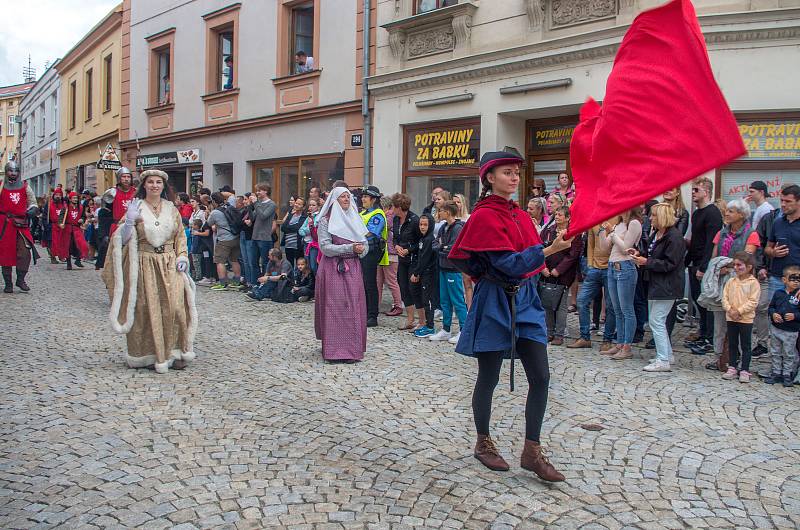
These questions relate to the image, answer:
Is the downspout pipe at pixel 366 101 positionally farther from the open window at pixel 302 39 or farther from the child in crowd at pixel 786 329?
the child in crowd at pixel 786 329

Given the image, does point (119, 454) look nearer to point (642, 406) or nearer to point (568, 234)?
point (568, 234)

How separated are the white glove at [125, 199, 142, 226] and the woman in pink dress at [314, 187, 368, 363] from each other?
185 cm

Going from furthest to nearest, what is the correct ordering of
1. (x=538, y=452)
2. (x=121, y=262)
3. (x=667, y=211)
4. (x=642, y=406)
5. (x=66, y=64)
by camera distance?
(x=66, y=64), (x=667, y=211), (x=121, y=262), (x=642, y=406), (x=538, y=452)

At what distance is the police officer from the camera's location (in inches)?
391

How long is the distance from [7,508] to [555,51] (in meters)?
10.2

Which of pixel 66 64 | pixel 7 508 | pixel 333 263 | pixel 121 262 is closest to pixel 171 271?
pixel 121 262

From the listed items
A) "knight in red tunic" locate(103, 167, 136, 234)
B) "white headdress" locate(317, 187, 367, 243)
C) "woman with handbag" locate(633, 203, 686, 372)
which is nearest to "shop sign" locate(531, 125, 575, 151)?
"woman with handbag" locate(633, 203, 686, 372)

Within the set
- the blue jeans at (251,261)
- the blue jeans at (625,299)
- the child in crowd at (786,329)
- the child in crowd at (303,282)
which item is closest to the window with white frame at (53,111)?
the blue jeans at (251,261)

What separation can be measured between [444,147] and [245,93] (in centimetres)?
709

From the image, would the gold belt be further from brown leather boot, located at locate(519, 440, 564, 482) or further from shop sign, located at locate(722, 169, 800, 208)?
shop sign, located at locate(722, 169, 800, 208)

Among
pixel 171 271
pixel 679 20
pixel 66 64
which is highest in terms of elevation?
pixel 66 64

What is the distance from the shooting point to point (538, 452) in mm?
4152

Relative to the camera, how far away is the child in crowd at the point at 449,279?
870cm

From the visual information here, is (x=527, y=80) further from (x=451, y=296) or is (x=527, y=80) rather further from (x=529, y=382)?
(x=529, y=382)
